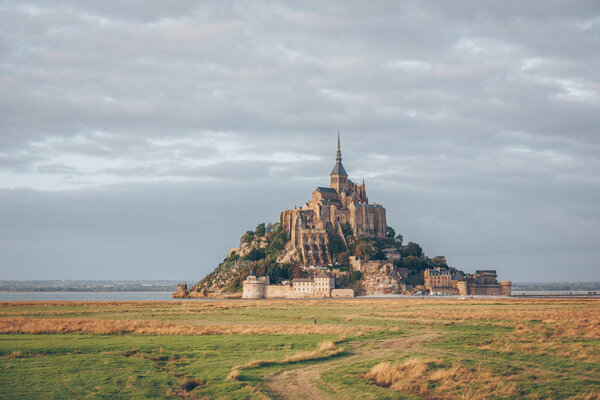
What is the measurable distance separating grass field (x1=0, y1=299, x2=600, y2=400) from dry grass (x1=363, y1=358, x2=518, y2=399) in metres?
0.05

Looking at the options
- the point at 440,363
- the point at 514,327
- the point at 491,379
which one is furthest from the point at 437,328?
the point at 491,379

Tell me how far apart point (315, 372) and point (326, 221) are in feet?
465

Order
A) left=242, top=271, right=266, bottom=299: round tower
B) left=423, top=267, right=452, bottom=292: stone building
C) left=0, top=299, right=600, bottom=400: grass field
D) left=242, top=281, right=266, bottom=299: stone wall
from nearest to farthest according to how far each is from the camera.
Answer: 1. left=0, top=299, right=600, bottom=400: grass field
2. left=242, top=281, right=266, bottom=299: stone wall
3. left=242, top=271, right=266, bottom=299: round tower
4. left=423, top=267, right=452, bottom=292: stone building

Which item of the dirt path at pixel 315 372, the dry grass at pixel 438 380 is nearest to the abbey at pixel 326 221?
the dirt path at pixel 315 372

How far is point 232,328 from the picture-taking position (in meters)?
45.7

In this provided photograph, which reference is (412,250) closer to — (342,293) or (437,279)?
(437,279)

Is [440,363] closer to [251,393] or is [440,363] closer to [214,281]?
[251,393]

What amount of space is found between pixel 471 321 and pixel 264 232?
432 ft

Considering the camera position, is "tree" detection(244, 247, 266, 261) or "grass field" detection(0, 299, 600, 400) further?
"tree" detection(244, 247, 266, 261)

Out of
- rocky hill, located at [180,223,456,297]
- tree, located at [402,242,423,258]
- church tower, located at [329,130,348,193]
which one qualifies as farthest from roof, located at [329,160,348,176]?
tree, located at [402,242,423,258]

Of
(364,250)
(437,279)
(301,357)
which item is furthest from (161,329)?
(364,250)

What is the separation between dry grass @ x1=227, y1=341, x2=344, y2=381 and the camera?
2580 cm

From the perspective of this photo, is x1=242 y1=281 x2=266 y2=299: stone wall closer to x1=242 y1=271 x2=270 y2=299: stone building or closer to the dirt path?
x1=242 y1=271 x2=270 y2=299: stone building

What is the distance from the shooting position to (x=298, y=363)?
95.5ft
